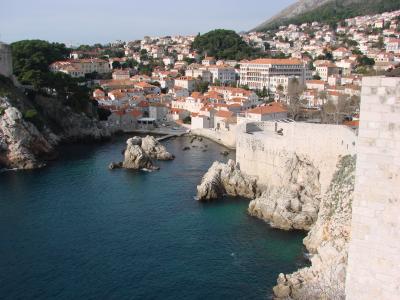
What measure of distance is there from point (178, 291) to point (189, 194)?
1212cm

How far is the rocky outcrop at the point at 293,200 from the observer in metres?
23.4

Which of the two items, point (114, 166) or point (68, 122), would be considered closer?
point (114, 166)

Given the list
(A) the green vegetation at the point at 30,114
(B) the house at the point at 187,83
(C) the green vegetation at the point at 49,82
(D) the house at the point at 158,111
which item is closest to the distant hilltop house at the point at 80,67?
(B) the house at the point at 187,83

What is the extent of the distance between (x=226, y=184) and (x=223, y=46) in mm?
75826

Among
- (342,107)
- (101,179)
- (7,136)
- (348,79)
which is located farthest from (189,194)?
(348,79)

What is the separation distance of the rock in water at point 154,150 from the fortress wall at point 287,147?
9.09 m

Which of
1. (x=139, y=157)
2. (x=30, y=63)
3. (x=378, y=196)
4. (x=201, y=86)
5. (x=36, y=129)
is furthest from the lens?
(x=201, y=86)

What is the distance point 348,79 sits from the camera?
2766 inches

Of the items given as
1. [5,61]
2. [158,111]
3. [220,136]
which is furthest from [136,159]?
[158,111]

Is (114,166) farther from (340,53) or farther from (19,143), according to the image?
(340,53)

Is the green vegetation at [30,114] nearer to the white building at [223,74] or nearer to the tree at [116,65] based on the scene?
the white building at [223,74]

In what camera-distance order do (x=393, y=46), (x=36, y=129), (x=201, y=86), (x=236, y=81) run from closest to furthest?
1. (x=36, y=129)
2. (x=201, y=86)
3. (x=236, y=81)
4. (x=393, y=46)

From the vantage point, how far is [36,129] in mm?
42469

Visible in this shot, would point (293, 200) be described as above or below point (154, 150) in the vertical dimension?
above
